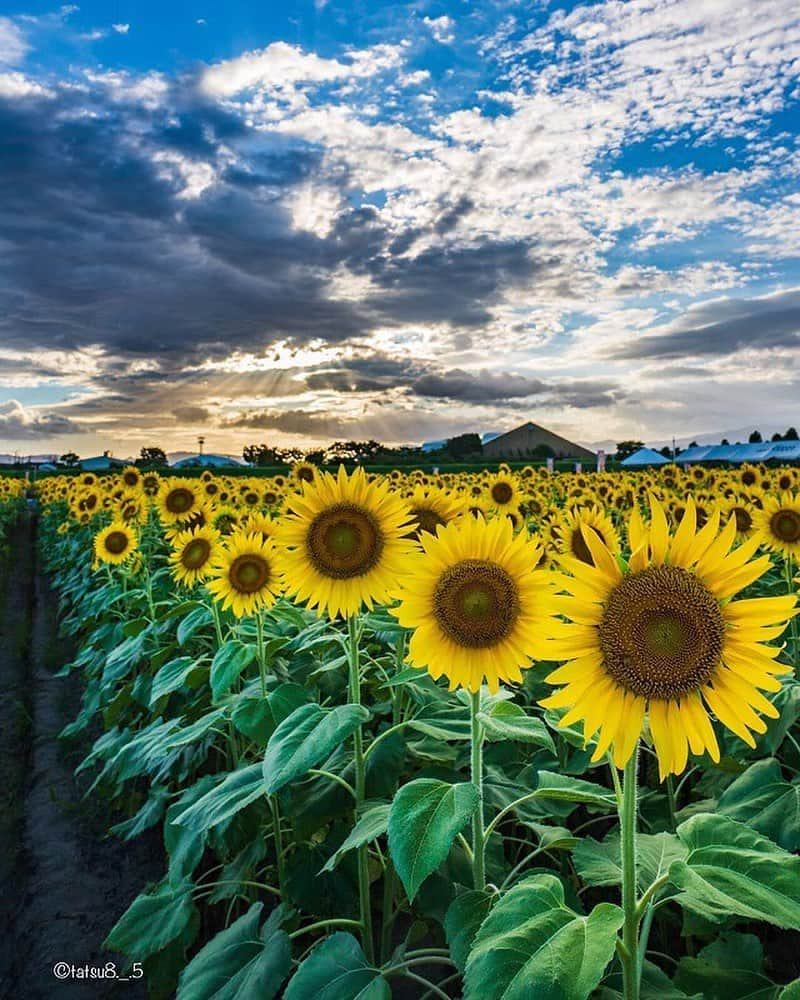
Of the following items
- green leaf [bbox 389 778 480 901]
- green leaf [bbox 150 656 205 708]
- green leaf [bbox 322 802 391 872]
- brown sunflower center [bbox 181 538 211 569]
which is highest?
brown sunflower center [bbox 181 538 211 569]

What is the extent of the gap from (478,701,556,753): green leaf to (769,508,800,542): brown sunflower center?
391 centimetres

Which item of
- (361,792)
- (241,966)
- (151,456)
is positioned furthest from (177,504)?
(151,456)

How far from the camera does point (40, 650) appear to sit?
10836mm

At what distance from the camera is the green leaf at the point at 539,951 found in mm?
1626

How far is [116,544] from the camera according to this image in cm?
805

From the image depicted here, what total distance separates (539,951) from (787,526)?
486 cm

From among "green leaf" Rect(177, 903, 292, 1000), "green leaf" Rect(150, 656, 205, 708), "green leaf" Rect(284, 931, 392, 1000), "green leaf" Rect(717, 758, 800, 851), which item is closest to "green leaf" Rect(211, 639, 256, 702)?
"green leaf" Rect(150, 656, 205, 708)

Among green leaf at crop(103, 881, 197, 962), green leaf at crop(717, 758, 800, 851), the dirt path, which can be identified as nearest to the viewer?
green leaf at crop(717, 758, 800, 851)

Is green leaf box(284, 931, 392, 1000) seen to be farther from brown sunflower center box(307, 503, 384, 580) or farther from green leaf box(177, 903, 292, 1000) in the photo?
brown sunflower center box(307, 503, 384, 580)

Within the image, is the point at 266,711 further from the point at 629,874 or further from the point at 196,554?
the point at 196,554

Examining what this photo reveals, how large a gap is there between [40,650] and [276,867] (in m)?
7.91

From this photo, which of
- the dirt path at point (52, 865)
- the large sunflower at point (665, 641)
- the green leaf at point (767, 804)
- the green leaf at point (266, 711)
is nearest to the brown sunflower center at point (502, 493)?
the dirt path at point (52, 865)

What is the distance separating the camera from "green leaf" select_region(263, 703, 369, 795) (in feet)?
8.44

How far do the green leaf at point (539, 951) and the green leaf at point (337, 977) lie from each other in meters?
0.77
